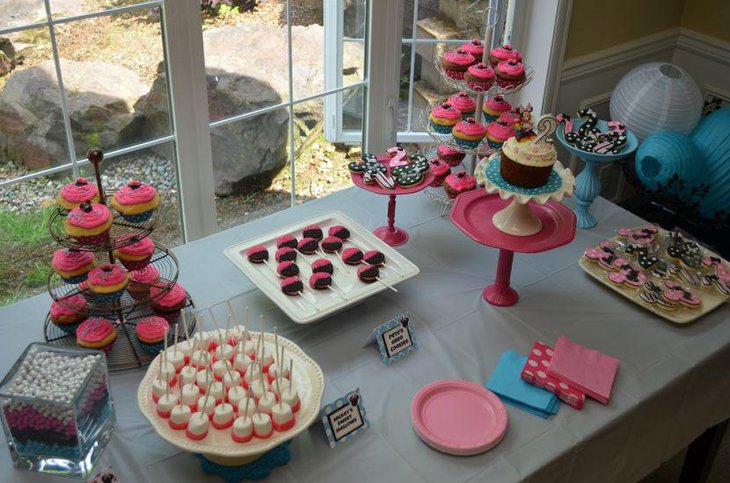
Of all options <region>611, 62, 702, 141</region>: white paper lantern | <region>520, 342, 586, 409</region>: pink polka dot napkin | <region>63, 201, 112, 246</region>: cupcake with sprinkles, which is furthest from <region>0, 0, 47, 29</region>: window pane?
<region>611, 62, 702, 141</region>: white paper lantern

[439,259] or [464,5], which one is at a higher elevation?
[464,5]

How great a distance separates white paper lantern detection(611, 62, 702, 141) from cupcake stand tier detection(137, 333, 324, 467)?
1714 mm

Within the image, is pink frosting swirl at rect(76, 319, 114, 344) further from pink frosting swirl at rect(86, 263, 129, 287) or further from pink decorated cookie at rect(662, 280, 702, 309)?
pink decorated cookie at rect(662, 280, 702, 309)

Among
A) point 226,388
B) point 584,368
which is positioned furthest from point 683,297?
point 226,388

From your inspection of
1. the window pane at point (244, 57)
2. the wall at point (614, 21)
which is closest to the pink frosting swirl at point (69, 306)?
the window pane at point (244, 57)

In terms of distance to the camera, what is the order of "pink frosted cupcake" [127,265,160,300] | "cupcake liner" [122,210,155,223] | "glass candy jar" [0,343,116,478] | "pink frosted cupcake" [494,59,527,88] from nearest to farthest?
"glass candy jar" [0,343,116,478] → "cupcake liner" [122,210,155,223] → "pink frosted cupcake" [127,265,160,300] → "pink frosted cupcake" [494,59,527,88]

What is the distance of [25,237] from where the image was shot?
87.5 inches

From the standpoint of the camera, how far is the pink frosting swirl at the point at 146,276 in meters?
1.75

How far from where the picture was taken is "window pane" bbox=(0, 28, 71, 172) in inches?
77.7

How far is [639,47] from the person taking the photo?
3.09 metres

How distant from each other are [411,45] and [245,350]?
57.8 inches

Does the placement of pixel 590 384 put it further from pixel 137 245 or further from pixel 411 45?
pixel 411 45

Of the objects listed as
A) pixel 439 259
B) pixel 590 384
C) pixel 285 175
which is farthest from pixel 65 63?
pixel 590 384

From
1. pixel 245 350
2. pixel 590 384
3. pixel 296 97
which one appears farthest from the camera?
pixel 296 97
